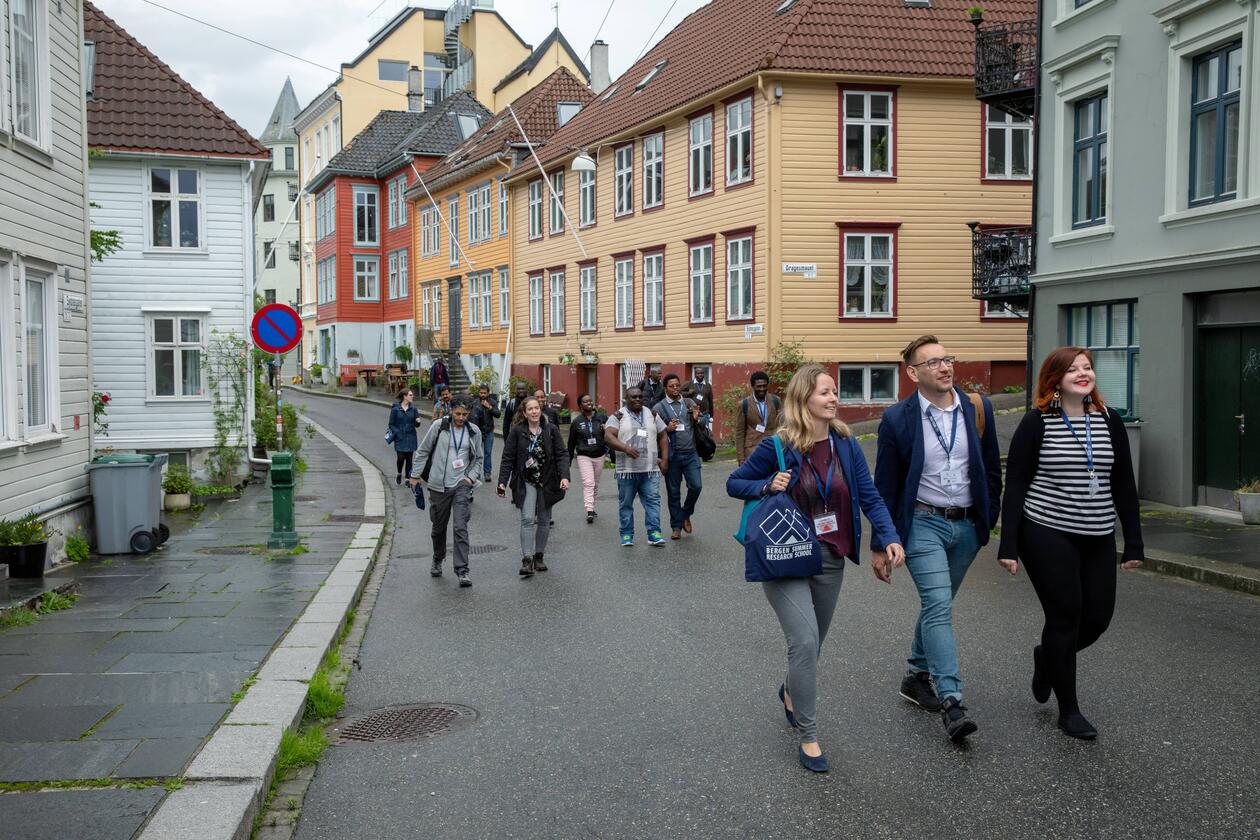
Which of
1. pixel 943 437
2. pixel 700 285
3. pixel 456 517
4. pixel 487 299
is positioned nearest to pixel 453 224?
pixel 487 299

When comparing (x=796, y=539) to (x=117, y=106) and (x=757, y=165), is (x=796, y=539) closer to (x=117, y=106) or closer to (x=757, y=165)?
(x=117, y=106)

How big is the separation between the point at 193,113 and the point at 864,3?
50.7 feet

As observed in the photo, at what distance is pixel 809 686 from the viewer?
228 inches

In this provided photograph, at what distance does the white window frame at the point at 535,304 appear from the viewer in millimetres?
41344

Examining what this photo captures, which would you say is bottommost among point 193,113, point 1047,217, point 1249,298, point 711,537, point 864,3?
point 711,537

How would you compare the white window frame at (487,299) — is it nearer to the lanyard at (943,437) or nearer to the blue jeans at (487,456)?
the blue jeans at (487,456)

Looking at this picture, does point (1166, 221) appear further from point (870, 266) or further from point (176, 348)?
point (176, 348)

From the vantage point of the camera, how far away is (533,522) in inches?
485

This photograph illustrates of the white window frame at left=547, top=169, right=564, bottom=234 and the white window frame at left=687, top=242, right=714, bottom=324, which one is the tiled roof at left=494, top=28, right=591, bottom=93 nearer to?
the white window frame at left=547, top=169, right=564, bottom=234

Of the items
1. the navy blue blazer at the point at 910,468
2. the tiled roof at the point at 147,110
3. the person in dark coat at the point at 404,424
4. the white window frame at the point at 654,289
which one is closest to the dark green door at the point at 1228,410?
the navy blue blazer at the point at 910,468

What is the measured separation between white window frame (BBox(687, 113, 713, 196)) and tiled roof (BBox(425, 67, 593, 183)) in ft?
41.4

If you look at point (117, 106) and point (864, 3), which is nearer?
point (117, 106)

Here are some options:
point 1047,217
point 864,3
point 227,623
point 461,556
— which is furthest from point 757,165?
point 227,623

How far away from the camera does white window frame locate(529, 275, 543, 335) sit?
41.3 meters
